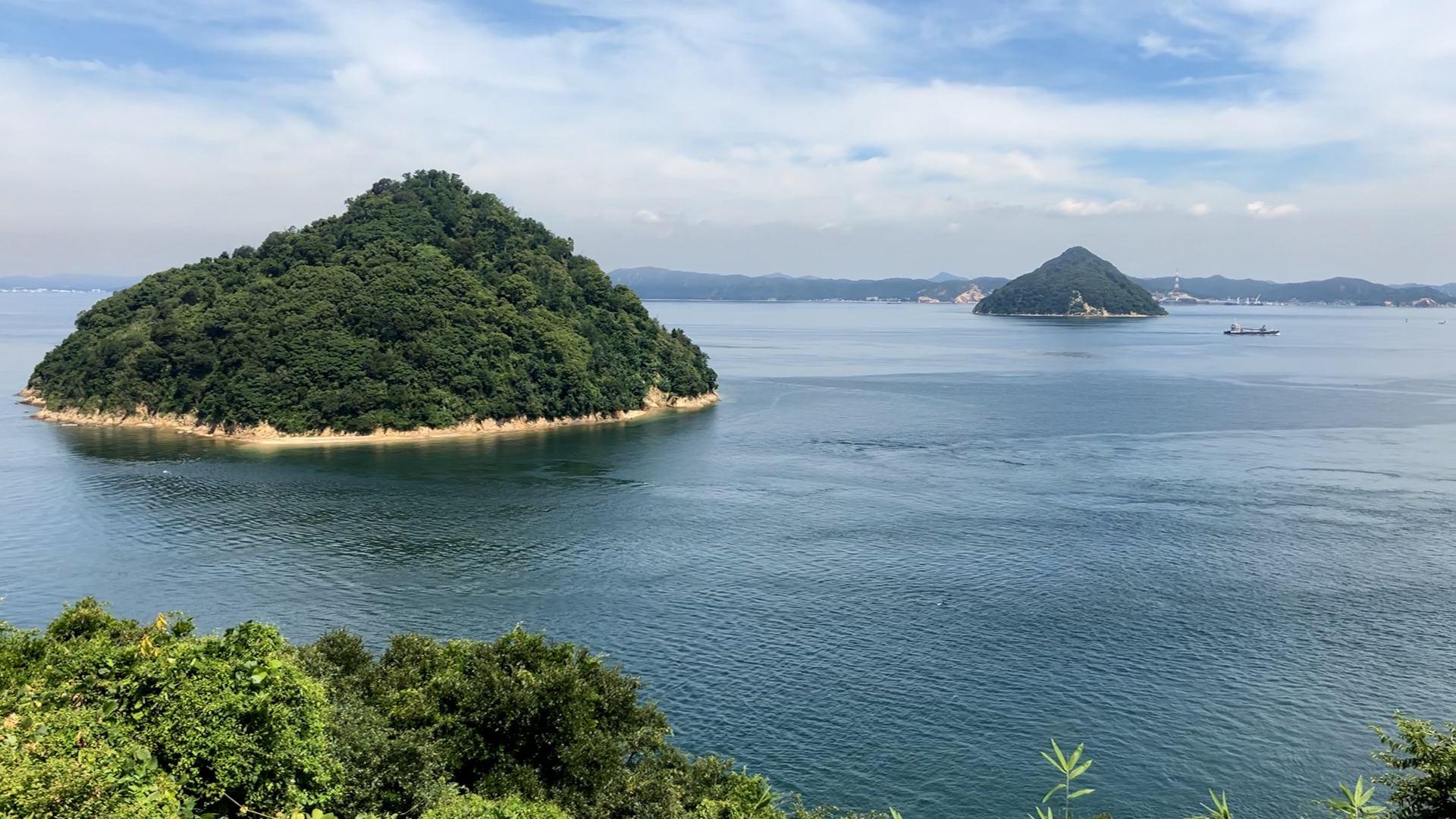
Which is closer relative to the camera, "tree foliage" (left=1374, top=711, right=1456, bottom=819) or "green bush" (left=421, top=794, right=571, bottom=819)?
"green bush" (left=421, top=794, right=571, bottom=819)

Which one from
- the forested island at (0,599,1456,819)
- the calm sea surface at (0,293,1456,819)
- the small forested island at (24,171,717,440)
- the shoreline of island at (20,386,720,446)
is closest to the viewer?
the forested island at (0,599,1456,819)

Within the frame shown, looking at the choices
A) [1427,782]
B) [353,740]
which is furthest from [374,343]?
[1427,782]

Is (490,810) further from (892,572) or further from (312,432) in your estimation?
(312,432)

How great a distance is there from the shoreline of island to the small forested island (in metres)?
0.26

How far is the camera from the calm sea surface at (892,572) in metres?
35.9

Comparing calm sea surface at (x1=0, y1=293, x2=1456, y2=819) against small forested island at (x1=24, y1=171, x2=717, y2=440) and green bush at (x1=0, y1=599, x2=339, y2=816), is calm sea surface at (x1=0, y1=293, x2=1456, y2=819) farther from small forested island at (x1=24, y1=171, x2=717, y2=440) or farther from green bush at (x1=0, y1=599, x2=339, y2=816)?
green bush at (x1=0, y1=599, x2=339, y2=816)

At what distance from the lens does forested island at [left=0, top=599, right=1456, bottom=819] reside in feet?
56.6

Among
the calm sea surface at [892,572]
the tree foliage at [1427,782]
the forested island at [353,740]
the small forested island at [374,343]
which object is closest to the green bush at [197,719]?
the forested island at [353,740]

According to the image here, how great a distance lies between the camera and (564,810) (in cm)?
2477

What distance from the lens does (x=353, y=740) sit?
23500 millimetres

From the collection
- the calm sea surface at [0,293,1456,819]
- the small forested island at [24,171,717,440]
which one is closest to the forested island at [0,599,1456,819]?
the calm sea surface at [0,293,1456,819]

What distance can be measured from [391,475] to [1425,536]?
75909mm

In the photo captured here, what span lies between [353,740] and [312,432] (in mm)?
81398

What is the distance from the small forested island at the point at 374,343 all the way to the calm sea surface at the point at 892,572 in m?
6.99
